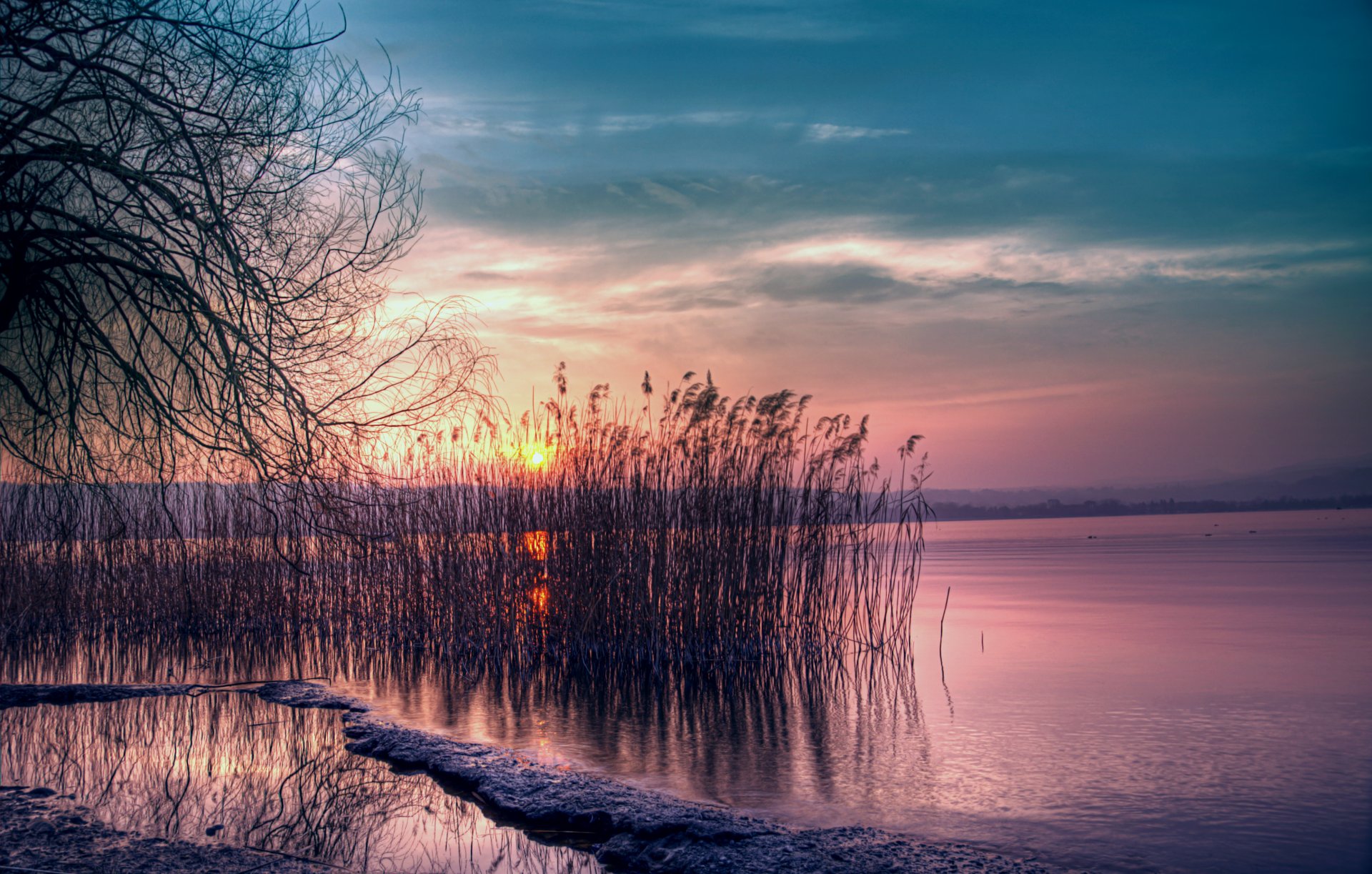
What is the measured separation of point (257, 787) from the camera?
4.78 m

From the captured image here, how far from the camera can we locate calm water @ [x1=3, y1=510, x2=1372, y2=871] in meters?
4.21

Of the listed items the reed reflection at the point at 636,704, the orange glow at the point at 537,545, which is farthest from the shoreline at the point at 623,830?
the orange glow at the point at 537,545

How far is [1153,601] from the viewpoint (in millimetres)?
13531

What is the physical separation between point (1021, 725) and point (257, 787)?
196 inches

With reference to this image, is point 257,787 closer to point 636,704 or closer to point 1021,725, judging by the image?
point 636,704

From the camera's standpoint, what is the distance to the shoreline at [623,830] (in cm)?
359

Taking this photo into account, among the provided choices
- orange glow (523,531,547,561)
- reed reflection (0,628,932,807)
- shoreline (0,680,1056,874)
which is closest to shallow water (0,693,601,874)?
shoreline (0,680,1056,874)

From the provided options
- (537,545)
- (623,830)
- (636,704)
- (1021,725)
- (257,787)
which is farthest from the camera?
(537,545)

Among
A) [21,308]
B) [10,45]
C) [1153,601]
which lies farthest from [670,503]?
[1153,601]

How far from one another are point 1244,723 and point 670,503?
191 inches

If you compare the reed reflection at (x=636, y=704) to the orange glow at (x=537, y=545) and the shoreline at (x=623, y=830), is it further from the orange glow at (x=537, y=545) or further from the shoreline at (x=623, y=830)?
the orange glow at (x=537, y=545)

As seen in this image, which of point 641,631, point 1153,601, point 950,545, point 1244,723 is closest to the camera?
point 1244,723

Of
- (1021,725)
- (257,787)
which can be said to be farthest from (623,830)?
(1021,725)

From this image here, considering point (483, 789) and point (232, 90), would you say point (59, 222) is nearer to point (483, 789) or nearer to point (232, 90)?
point (232, 90)
